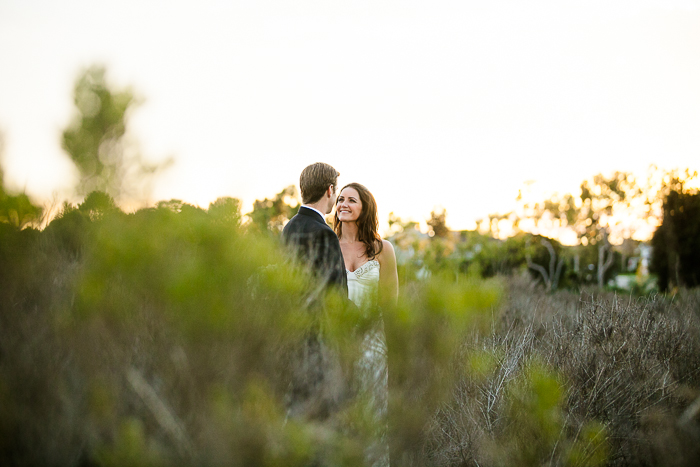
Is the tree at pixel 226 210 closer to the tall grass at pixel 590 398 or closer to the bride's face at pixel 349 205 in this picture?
the tall grass at pixel 590 398

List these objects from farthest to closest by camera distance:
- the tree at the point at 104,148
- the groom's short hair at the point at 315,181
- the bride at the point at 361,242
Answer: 1. the bride at the point at 361,242
2. the groom's short hair at the point at 315,181
3. the tree at the point at 104,148

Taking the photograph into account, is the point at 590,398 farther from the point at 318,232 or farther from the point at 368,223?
the point at 318,232

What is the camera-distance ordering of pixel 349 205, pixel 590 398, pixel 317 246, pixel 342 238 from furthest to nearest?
pixel 342 238 → pixel 349 205 → pixel 590 398 → pixel 317 246

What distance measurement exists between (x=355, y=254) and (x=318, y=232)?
1.52 metres

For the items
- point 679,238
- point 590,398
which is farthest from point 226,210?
point 679,238

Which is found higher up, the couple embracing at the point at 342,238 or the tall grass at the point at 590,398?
the couple embracing at the point at 342,238

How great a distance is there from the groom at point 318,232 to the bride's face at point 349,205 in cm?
83

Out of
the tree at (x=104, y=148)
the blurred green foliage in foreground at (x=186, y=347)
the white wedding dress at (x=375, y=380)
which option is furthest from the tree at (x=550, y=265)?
the tree at (x=104, y=148)

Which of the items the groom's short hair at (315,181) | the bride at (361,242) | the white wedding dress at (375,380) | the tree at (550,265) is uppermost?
the groom's short hair at (315,181)

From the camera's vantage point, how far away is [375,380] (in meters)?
2.00

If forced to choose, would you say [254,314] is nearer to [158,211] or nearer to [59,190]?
[158,211]

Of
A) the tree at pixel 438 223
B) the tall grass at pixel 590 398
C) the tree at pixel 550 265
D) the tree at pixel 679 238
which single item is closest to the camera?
the tall grass at pixel 590 398

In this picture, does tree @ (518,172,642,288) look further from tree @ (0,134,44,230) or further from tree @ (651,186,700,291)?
tree @ (0,134,44,230)

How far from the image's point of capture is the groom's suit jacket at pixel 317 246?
7.39 feet
